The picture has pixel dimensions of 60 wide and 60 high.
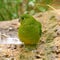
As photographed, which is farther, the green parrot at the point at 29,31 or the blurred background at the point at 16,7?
the blurred background at the point at 16,7

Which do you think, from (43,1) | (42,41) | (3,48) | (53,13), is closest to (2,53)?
(3,48)

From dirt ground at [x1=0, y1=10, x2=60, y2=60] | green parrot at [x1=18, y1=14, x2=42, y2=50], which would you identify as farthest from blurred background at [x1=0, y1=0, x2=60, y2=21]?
green parrot at [x1=18, y1=14, x2=42, y2=50]

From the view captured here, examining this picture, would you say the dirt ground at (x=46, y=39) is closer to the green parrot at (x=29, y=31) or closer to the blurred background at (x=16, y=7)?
the green parrot at (x=29, y=31)

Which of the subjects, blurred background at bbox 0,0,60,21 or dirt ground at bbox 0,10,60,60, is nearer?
dirt ground at bbox 0,10,60,60

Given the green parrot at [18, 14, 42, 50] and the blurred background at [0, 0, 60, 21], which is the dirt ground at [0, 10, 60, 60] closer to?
the green parrot at [18, 14, 42, 50]

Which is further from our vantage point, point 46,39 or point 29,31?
point 46,39

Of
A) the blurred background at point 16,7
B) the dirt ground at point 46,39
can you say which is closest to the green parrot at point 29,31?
the dirt ground at point 46,39

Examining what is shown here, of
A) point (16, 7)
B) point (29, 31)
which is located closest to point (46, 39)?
point (29, 31)

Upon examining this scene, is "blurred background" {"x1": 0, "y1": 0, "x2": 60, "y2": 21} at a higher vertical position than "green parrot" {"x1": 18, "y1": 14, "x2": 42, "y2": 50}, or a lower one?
lower

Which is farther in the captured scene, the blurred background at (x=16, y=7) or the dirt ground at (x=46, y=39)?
the blurred background at (x=16, y=7)

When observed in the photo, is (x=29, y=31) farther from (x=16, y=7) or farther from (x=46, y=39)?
(x=16, y=7)

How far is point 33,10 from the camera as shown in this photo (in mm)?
4961

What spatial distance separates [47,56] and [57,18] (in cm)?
113

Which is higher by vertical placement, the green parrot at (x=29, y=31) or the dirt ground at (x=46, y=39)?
the green parrot at (x=29, y=31)
